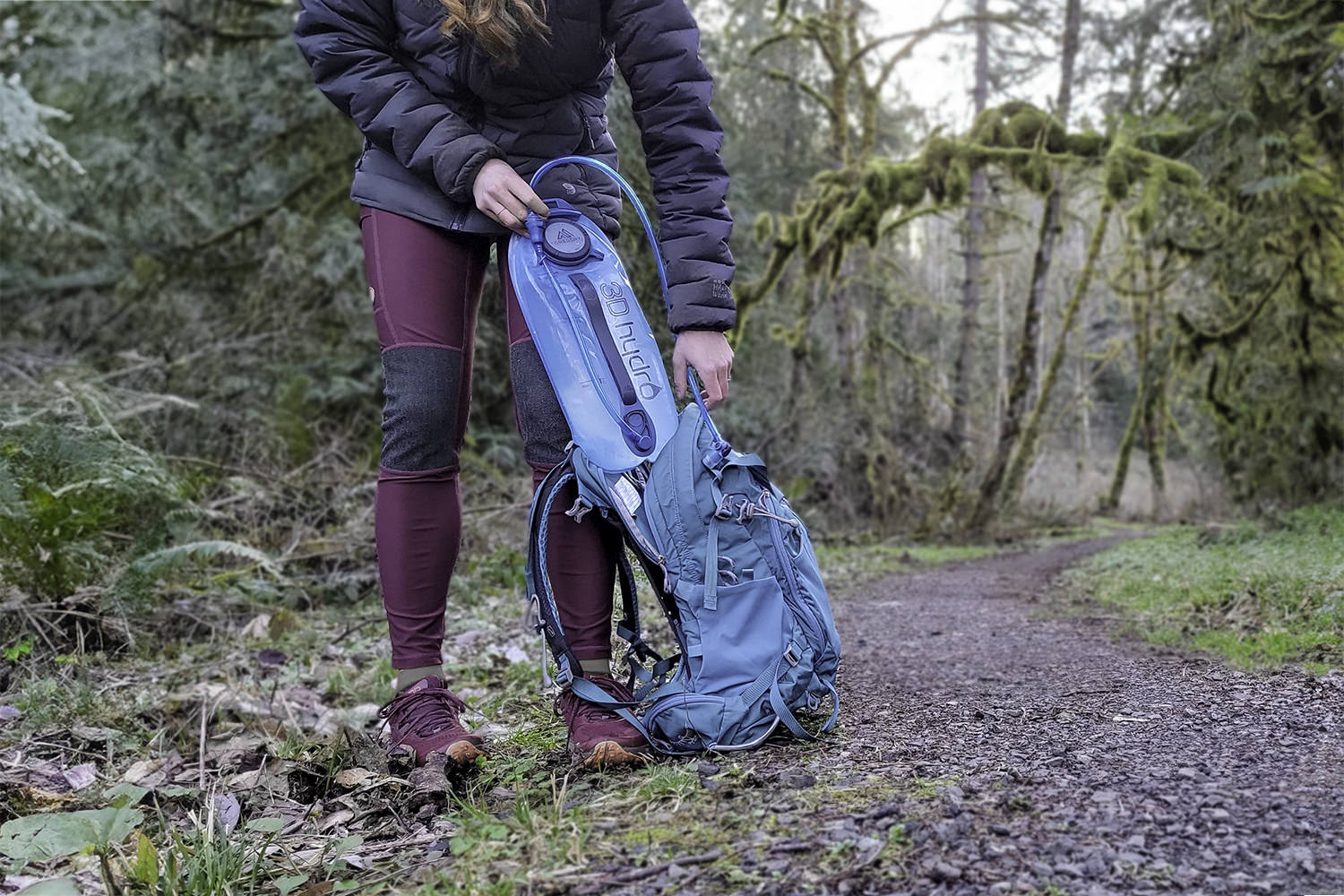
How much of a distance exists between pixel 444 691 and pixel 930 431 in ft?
44.5

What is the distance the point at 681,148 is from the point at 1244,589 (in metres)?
3.40

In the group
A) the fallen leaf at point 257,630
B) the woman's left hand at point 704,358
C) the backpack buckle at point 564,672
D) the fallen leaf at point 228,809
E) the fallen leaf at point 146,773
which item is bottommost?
the fallen leaf at point 257,630

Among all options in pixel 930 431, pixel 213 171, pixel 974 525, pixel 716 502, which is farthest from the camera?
pixel 930 431

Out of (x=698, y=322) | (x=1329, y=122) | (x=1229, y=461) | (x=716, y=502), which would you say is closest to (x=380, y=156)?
(x=698, y=322)

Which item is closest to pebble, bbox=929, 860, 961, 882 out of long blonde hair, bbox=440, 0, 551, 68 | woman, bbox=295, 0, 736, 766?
woman, bbox=295, 0, 736, 766

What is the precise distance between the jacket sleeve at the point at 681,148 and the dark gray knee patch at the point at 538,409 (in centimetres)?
33

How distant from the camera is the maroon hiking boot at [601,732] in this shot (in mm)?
2045

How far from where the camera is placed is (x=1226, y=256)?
8938 mm

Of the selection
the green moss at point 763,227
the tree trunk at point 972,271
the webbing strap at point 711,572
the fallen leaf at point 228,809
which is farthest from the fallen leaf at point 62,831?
the tree trunk at point 972,271

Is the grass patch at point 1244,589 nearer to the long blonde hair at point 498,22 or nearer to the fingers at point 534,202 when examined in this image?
the fingers at point 534,202

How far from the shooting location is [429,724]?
224cm

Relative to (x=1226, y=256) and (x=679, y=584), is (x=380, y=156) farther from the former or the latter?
(x=1226, y=256)

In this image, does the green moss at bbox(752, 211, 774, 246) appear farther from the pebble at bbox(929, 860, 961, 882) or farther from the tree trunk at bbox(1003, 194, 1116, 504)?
the pebble at bbox(929, 860, 961, 882)

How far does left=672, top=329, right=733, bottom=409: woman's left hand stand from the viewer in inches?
88.7
